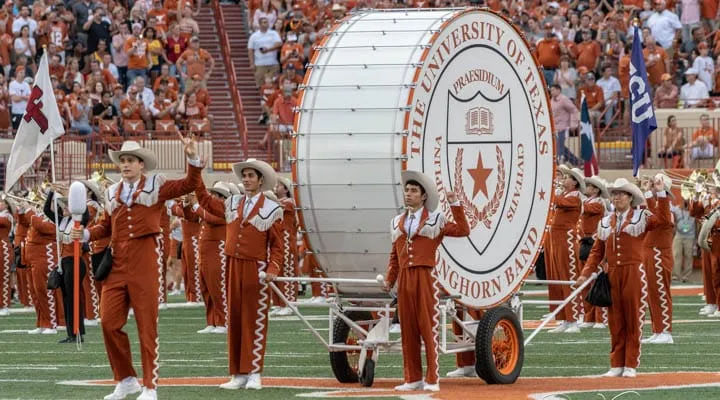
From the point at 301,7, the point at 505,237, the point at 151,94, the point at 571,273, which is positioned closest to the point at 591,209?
the point at 571,273

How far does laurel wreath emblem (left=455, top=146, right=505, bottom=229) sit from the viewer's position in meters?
15.0

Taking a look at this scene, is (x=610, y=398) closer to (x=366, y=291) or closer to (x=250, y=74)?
(x=366, y=291)

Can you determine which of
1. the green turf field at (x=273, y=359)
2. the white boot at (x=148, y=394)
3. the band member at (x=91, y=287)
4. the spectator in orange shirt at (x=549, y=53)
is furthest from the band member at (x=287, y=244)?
the white boot at (x=148, y=394)

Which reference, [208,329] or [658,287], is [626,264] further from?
[208,329]

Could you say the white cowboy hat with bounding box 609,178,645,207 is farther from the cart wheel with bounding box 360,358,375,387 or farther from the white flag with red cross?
the white flag with red cross

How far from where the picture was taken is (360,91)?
14852 millimetres

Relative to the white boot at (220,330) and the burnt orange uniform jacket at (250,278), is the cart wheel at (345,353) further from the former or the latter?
the white boot at (220,330)

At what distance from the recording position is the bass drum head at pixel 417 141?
14656mm

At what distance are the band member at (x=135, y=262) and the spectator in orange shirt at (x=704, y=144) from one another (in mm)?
16635

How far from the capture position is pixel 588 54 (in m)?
32.5

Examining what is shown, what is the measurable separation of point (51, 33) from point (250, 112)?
3.87 meters

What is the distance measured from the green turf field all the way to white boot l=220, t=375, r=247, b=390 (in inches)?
5.7

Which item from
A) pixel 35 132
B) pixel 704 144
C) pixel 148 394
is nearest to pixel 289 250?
pixel 704 144

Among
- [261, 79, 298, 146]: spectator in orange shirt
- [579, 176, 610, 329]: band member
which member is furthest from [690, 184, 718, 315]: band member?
[261, 79, 298, 146]: spectator in orange shirt
